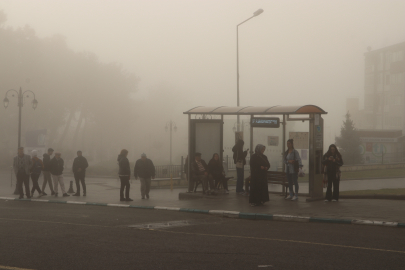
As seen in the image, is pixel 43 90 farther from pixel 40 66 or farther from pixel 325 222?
pixel 325 222

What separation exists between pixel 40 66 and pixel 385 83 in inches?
2706

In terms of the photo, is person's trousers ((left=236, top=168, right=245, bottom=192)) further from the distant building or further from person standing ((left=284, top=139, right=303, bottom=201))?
the distant building

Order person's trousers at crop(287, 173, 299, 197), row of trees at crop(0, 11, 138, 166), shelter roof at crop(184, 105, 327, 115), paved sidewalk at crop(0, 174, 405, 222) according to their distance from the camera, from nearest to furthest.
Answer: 1. paved sidewalk at crop(0, 174, 405, 222)
2. person's trousers at crop(287, 173, 299, 197)
3. shelter roof at crop(184, 105, 327, 115)
4. row of trees at crop(0, 11, 138, 166)

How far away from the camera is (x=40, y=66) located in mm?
52844

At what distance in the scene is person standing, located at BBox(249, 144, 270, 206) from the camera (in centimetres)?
1489

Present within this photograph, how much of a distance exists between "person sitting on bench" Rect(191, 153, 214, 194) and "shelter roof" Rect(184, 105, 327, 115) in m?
1.61

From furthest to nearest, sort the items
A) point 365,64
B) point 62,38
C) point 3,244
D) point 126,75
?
point 365,64 < point 126,75 < point 62,38 < point 3,244

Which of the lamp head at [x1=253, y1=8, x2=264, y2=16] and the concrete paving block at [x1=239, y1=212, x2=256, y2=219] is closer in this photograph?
the concrete paving block at [x1=239, y1=212, x2=256, y2=219]

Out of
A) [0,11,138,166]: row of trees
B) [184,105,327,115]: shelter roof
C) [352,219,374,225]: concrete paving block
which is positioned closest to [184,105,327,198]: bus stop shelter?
[184,105,327,115]: shelter roof

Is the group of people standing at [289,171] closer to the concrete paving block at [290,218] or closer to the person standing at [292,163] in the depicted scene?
the person standing at [292,163]

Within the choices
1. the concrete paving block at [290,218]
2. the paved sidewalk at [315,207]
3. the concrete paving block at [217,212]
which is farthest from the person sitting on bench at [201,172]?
the concrete paving block at [290,218]

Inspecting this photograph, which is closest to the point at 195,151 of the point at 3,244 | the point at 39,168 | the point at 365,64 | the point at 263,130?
the point at 263,130

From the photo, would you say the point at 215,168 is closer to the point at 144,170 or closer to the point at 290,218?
the point at 144,170

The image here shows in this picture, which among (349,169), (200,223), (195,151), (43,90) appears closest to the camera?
(200,223)
